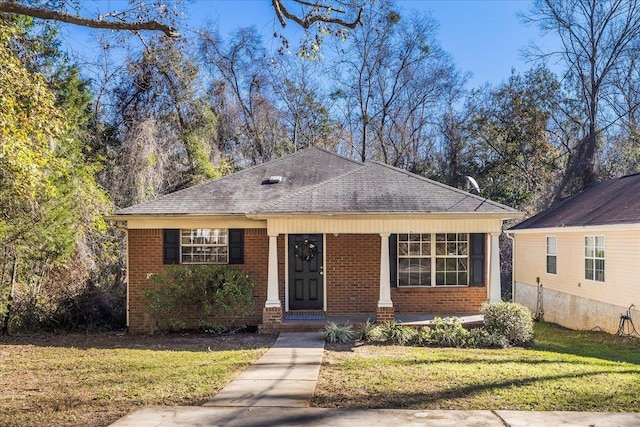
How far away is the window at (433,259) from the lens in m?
12.9

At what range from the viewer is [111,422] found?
5.45 meters

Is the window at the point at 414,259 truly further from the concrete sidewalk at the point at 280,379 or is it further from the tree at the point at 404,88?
the tree at the point at 404,88

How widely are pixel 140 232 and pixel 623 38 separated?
73.4ft

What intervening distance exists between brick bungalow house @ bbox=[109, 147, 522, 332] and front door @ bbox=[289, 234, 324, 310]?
1.0 inches

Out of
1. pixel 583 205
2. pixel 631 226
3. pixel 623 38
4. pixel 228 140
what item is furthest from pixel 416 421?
pixel 623 38

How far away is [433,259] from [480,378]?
5755 millimetres

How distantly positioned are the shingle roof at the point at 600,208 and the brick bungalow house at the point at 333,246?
9.63ft

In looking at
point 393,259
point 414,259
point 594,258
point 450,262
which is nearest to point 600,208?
point 594,258

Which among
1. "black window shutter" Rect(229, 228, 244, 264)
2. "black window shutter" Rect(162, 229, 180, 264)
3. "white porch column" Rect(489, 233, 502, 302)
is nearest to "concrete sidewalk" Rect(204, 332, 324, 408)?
"black window shutter" Rect(229, 228, 244, 264)

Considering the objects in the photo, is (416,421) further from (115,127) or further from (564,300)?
(115,127)

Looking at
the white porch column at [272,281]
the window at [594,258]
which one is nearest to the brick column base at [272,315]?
the white porch column at [272,281]

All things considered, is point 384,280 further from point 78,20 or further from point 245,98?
point 245,98

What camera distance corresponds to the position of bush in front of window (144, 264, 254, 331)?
1171 cm

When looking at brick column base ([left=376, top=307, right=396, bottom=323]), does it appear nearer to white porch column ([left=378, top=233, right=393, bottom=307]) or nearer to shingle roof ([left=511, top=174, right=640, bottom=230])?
white porch column ([left=378, top=233, right=393, bottom=307])
